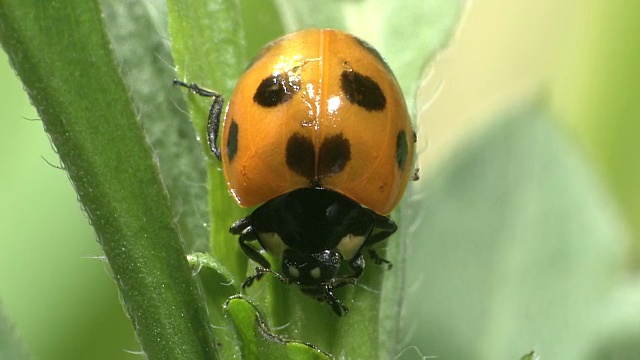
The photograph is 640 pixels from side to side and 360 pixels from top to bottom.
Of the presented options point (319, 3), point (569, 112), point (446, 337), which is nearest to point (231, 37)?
point (319, 3)

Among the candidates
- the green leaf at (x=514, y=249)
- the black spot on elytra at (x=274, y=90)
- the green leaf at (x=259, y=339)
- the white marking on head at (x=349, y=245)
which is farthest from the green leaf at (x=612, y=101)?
the green leaf at (x=259, y=339)

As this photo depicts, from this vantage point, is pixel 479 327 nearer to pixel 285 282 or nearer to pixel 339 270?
pixel 339 270

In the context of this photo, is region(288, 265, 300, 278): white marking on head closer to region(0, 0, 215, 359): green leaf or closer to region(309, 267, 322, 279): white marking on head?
region(309, 267, 322, 279): white marking on head

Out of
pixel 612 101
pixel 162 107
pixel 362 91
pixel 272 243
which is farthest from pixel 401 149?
pixel 612 101

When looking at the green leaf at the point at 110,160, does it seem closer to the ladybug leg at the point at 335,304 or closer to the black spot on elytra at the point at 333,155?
the ladybug leg at the point at 335,304

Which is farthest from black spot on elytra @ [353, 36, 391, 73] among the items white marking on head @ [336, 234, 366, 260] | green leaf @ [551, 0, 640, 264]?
green leaf @ [551, 0, 640, 264]
